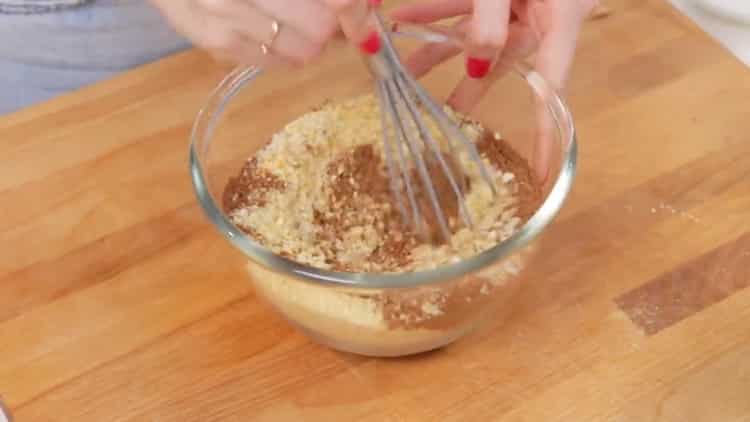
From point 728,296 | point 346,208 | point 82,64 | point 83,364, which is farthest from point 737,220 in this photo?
point 82,64

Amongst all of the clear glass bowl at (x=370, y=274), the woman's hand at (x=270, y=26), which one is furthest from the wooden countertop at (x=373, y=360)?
the woman's hand at (x=270, y=26)

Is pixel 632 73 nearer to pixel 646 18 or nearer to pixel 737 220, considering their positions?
pixel 646 18

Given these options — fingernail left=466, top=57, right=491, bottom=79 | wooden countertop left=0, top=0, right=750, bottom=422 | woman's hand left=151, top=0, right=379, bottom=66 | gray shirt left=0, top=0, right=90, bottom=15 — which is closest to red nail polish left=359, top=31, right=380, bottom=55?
woman's hand left=151, top=0, right=379, bottom=66

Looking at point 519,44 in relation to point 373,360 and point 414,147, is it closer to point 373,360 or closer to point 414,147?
point 414,147

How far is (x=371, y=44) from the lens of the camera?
1.86 ft

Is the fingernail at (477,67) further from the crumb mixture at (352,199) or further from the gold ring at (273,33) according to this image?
the gold ring at (273,33)

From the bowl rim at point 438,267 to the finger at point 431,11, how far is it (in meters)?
0.15

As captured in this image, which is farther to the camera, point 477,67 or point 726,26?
point 726,26

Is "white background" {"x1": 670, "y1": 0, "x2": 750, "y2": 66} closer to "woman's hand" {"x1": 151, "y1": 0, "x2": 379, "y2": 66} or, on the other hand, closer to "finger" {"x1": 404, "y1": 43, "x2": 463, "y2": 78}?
"finger" {"x1": 404, "y1": 43, "x2": 463, "y2": 78}

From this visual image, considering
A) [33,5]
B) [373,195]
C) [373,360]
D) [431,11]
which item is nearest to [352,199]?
[373,195]

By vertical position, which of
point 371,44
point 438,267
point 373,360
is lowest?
point 373,360

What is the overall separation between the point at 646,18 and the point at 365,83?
33 cm

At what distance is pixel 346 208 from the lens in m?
0.65

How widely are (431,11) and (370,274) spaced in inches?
13.6
